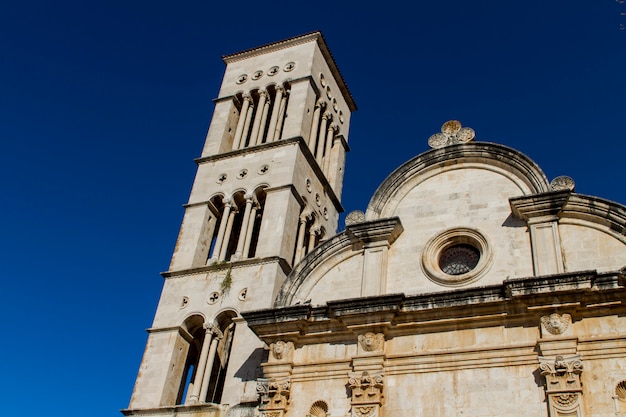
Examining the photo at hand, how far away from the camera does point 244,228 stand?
2323 centimetres

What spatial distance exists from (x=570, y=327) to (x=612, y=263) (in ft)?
6.54

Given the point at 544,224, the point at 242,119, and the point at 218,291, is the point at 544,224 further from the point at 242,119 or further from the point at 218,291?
the point at 242,119

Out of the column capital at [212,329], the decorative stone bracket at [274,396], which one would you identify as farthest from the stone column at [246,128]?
the decorative stone bracket at [274,396]

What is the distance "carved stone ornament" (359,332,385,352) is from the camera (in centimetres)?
1650

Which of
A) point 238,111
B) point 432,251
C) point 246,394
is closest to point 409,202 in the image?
point 432,251

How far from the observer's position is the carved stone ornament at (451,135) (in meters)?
19.4

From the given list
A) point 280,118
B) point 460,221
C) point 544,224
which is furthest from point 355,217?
point 280,118

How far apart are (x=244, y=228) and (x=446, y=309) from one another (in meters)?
8.87

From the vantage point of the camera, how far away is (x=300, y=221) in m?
24.1

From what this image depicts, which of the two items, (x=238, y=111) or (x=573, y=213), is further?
(x=238, y=111)

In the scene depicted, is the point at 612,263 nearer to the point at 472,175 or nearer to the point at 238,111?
the point at 472,175

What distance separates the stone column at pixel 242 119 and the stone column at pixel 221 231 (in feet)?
8.87

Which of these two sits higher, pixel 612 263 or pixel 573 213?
pixel 573 213

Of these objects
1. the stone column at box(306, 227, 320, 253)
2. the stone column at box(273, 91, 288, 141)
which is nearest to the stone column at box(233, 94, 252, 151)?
the stone column at box(273, 91, 288, 141)
